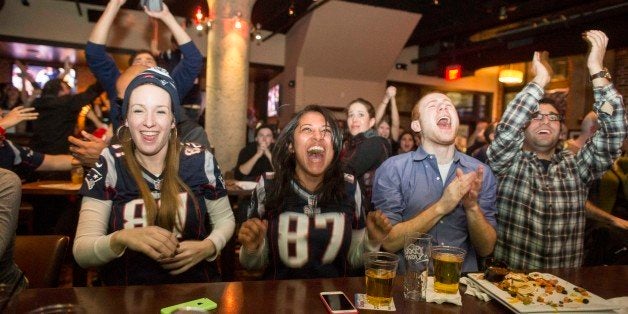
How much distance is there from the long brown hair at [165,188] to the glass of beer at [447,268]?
3.53 ft

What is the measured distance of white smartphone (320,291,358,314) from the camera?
48.3 inches

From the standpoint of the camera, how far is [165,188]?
5.94 ft

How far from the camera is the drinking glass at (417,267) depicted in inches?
54.6

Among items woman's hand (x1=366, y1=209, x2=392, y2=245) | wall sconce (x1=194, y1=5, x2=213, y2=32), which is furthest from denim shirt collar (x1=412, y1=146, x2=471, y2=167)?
wall sconce (x1=194, y1=5, x2=213, y2=32)

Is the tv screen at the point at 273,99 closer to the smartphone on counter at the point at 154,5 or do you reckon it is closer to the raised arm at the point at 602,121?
the smartphone on counter at the point at 154,5

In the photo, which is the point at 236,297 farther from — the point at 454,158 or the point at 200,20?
the point at 200,20

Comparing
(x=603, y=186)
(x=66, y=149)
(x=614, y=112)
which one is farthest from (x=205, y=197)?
(x=603, y=186)

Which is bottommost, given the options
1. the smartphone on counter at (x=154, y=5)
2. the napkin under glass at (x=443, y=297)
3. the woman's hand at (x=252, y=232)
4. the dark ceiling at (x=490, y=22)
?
the napkin under glass at (x=443, y=297)

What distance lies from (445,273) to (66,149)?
4134 millimetres

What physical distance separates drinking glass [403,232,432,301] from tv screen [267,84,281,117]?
9680 mm

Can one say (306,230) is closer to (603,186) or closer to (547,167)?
(547,167)

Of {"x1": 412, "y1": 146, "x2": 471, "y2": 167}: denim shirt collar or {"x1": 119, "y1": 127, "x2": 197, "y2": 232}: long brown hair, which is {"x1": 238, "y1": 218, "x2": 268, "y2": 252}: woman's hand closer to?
{"x1": 119, "y1": 127, "x2": 197, "y2": 232}: long brown hair

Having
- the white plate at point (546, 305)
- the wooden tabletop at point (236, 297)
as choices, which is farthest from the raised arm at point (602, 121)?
the white plate at point (546, 305)

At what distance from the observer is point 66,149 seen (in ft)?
13.9
